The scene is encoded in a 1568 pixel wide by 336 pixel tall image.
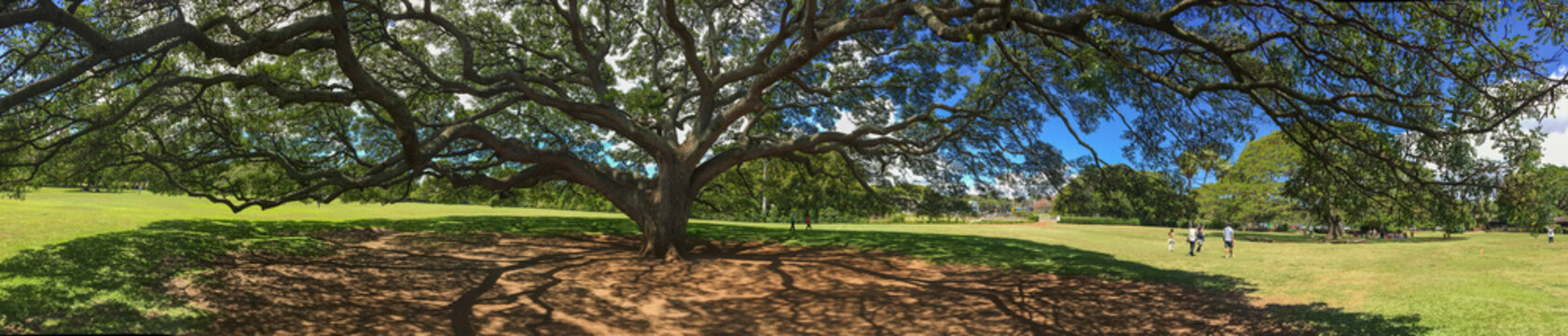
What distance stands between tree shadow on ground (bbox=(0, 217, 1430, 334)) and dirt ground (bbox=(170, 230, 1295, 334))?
45mm

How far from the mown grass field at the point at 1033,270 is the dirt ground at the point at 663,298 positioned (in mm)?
768

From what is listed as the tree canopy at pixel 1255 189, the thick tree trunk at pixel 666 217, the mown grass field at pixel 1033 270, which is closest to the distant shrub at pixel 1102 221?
the tree canopy at pixel 1255 189

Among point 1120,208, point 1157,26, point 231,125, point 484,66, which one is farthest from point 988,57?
point 231,125

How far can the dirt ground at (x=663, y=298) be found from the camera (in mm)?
8211

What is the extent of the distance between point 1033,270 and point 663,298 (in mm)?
8521

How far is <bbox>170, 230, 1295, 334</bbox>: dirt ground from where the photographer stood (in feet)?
26.9

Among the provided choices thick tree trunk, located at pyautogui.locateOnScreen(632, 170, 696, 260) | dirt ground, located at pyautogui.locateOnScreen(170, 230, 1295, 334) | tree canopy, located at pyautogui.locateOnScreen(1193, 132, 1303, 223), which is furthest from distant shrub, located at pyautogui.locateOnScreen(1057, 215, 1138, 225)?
thick tree trunk, located at pyautogui.locateOnScreen(632, 170, 696, 260)

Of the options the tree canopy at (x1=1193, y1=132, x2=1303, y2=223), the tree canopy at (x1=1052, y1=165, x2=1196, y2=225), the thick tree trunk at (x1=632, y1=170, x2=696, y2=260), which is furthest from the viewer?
the tree canopy at (x1=1193, y1=132, x2=1303, y2=223)

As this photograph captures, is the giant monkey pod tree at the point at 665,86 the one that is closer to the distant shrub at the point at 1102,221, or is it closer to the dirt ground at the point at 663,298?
the dirt ground at the point at 663,298

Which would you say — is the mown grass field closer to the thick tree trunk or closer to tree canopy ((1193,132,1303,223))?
the thick tree trunk

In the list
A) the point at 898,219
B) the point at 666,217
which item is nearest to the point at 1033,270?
the point at 666,217

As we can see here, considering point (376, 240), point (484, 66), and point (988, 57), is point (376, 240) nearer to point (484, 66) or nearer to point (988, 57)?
point (484, 66)

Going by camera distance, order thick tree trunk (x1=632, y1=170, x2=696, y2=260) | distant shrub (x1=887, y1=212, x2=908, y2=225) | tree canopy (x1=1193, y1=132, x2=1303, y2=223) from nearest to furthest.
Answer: thick tree trunk (x1=632, y1=170, x2=696, y2=260) → tree canopy (x1=1193, y1=132, x2=1303, y2=223) → distant shrub (x1=887, y1=212, x2=908, y2=225)

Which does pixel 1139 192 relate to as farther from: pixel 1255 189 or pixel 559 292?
pixel 1255 189
